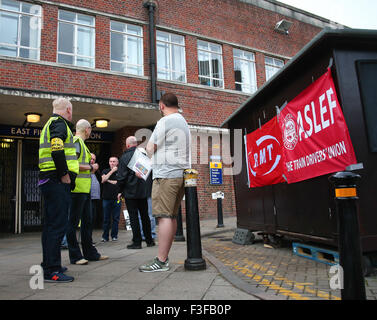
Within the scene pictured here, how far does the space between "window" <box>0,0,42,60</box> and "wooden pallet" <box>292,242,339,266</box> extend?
943 cm

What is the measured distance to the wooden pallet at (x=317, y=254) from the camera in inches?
155

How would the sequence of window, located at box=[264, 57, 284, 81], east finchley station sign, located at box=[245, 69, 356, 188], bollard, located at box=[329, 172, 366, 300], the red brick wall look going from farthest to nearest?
window, located at box=[264, 57, 284, 81], the red brick wall, east finchley station sign, located at box=[245, 69, 356, 188], bollard, located at box=[329, 172, 366, 300]

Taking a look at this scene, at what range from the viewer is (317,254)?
4.27 m

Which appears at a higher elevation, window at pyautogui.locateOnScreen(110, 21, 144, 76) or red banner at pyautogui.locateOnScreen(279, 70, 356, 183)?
window at pyautogui.locateOnScreen(110, 21, 144, 76)

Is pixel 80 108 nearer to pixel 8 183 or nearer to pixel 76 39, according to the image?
pixel 76 39

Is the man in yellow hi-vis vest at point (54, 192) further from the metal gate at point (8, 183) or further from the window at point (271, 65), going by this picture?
the window at point (271, 65)

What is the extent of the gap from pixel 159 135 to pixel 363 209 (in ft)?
7.97

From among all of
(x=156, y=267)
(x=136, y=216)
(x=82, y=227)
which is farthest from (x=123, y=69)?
(x=156, y=267)

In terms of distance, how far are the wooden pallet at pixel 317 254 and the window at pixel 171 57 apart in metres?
→ 8.98

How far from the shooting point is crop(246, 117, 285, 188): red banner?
205 inches

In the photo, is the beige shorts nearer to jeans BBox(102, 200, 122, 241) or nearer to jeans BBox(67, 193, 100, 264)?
jeans BBox(67, 193, 100, 264)

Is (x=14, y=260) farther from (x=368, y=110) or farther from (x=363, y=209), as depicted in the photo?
(x=368, y=110)

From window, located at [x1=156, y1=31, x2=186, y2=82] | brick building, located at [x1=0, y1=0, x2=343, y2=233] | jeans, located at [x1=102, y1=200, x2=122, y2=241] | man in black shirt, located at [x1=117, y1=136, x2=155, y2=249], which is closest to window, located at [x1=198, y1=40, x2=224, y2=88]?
brick building, located at [x1=0, y1=0, x2=343, y2=233]

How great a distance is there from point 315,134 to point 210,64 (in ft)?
33.2
